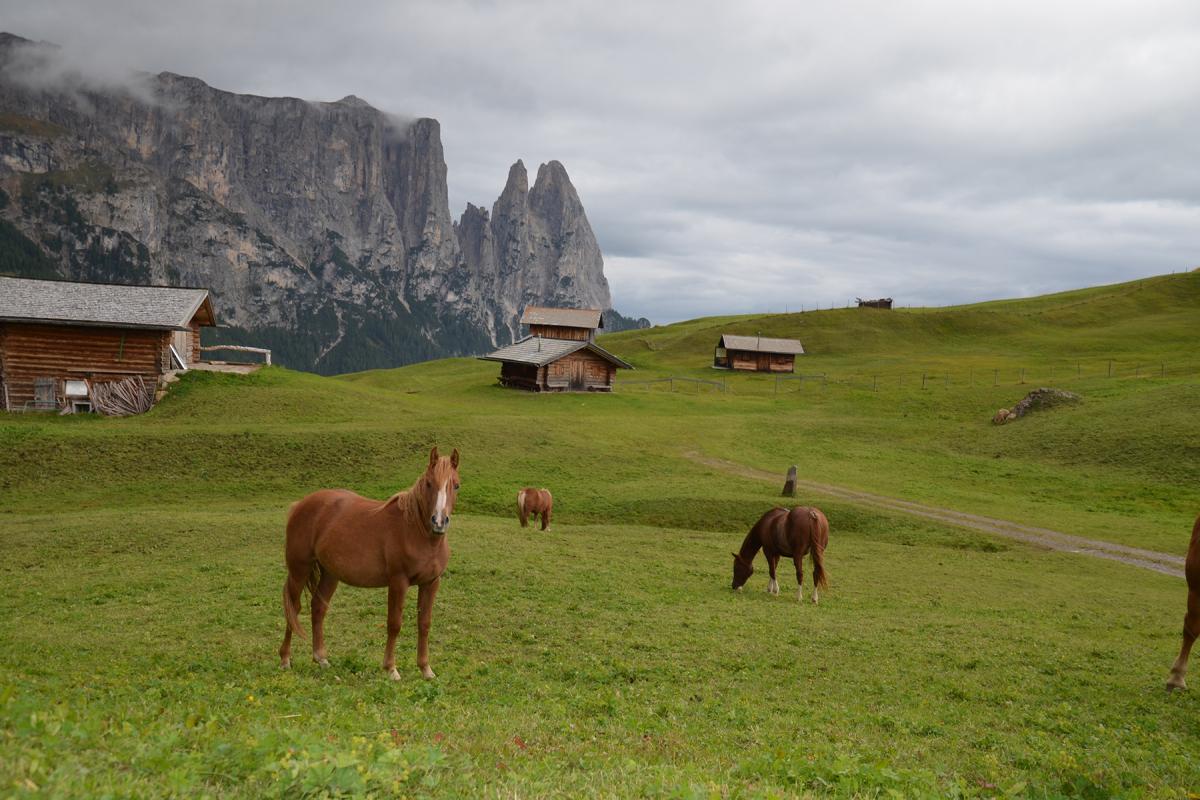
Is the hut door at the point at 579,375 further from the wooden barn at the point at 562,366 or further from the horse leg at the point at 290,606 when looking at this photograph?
the horse leg at the point at 290,606

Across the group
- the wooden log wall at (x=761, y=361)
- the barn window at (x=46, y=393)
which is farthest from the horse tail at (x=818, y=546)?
the wooden log wall at (x=761, y=361)

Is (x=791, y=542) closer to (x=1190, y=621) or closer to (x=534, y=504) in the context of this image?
(x=1190, y=621)

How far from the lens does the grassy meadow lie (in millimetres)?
6258

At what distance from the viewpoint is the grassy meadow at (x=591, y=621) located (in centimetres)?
626

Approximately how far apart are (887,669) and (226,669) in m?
9.80

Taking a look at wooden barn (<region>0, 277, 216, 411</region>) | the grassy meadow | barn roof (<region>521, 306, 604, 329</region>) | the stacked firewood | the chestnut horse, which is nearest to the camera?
the grassy meadow

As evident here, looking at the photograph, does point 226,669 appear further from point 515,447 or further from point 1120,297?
point 1120,297

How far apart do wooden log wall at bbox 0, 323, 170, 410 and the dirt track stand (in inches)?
1309

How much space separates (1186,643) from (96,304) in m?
50.0

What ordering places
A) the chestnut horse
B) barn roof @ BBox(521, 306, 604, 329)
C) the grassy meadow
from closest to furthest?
the grassy meadow → the chestnut horse → barn roof @ BBox(521, 306, 604, 329)

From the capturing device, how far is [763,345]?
94062mm

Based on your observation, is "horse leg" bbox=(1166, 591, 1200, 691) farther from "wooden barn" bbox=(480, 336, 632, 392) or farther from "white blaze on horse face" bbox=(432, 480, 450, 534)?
"wooden barn" bbox=(480, 336, 632, 392)

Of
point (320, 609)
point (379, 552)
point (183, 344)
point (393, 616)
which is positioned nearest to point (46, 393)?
point (183, 344)

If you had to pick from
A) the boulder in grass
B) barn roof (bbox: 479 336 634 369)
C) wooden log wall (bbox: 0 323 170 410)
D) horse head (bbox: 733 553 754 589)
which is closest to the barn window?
wooden log wall (bbox: 0 323 170 410)
